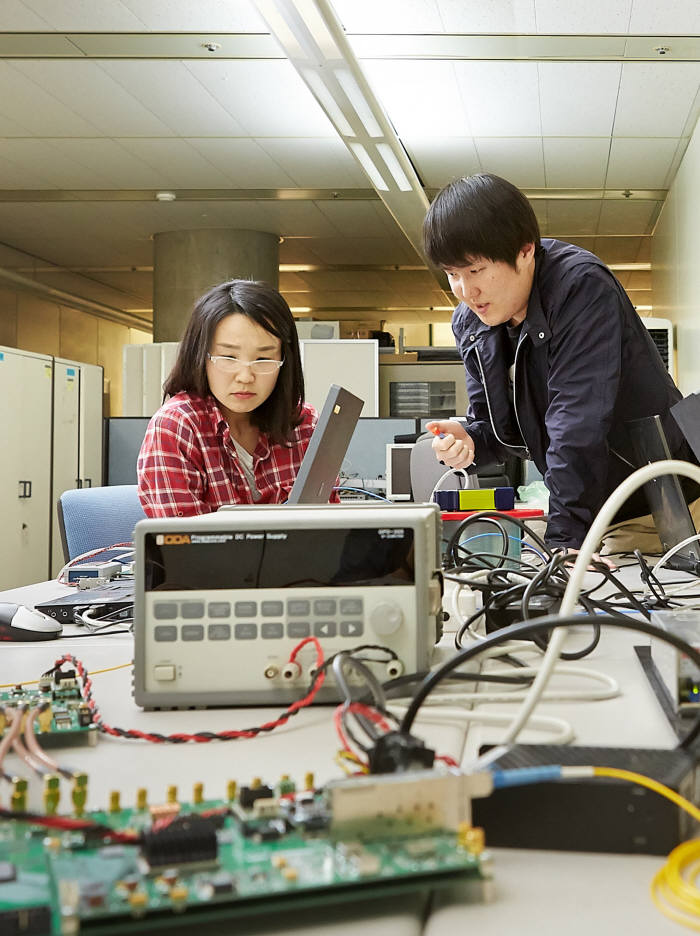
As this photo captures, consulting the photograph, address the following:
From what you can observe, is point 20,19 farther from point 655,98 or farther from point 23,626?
point 23,626

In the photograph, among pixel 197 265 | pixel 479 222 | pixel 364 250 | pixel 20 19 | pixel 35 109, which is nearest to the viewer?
pixel 479 222

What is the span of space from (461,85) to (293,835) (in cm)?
463

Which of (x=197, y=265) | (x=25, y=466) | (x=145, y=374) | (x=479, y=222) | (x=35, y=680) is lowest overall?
(x=35, y=680)

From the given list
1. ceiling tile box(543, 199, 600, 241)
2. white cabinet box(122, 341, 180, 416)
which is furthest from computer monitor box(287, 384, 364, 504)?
ceiling tile box(543, 199, 600, 241)

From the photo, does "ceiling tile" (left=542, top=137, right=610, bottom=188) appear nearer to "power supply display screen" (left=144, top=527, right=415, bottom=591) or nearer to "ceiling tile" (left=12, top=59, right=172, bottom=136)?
"ceiling tile" (left=12, top=59, right=172, bottom=136)

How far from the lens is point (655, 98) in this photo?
15.2 ft

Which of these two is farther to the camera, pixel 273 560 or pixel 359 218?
pixel 359 218

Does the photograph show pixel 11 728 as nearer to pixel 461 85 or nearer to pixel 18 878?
pixel 18 878

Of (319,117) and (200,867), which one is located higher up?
(319,117)

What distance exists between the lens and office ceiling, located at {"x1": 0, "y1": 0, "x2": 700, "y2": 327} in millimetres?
3801

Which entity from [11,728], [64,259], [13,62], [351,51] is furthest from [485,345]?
[64,259]

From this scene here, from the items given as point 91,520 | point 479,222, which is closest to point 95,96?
point 91,520

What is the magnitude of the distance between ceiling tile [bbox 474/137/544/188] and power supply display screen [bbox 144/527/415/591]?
498cm

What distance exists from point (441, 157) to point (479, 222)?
439 centimetres
